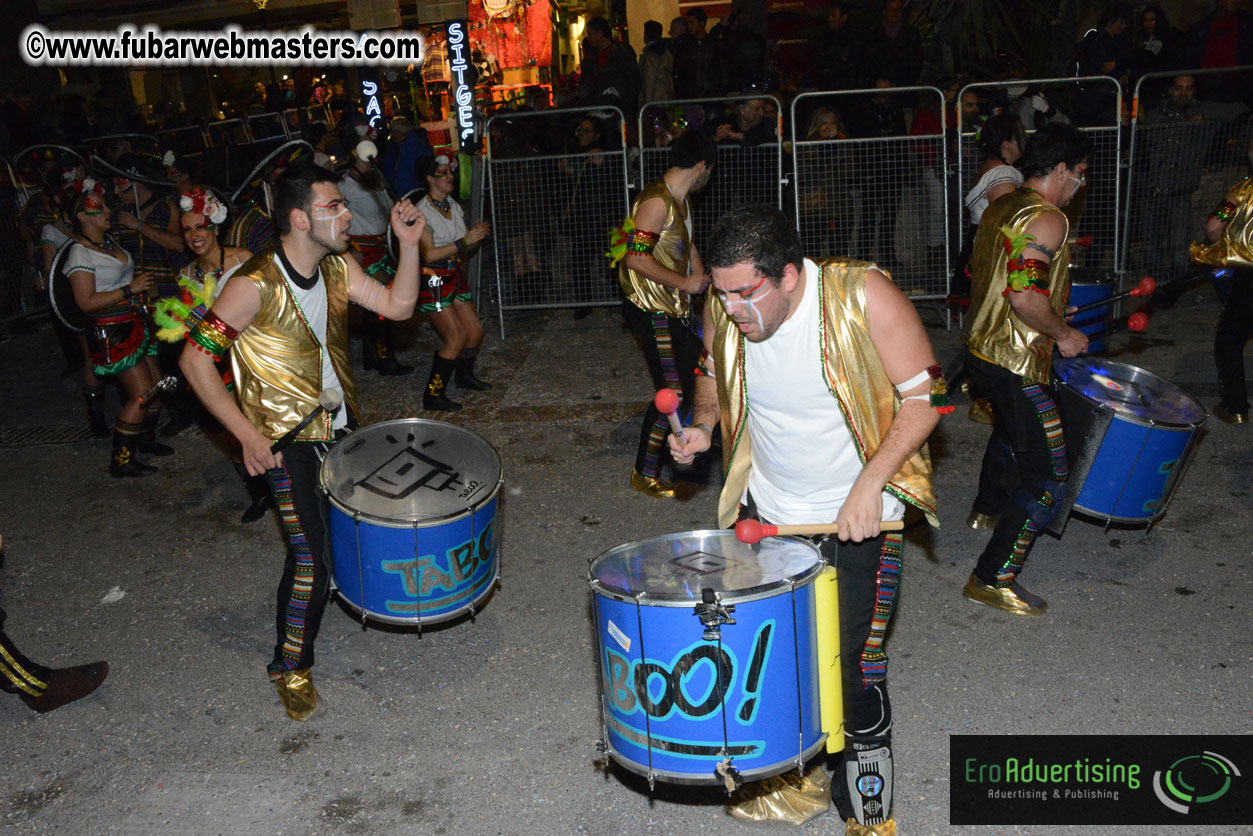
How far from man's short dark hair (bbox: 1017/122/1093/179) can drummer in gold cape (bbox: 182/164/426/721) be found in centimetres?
254

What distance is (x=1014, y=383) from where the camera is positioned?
4.34 meters

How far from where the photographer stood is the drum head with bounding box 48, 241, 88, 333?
652cm

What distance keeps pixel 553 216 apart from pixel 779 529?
6.96 m

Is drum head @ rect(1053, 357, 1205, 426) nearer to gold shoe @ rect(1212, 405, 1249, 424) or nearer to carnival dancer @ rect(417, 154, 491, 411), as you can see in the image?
gold shoe @ rect(1212, 405, 1249, 424)

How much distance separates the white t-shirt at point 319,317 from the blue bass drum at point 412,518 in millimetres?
259

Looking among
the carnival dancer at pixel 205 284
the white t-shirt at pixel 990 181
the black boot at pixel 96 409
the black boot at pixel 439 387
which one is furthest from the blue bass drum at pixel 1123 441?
the black boot at pixel 96 409

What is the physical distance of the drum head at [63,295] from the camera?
6.52 meters

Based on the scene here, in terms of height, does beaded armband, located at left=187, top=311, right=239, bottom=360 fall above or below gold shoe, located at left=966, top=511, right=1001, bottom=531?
above

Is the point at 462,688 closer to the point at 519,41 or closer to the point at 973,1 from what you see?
the point at 973,1

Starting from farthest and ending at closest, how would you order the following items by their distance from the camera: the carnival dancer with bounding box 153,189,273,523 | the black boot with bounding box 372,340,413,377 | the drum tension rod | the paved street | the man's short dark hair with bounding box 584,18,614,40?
the man's short dark hair with bounding box 584,18,614,40, the black boot with bounding box 372,340,413,377, the carnival dancer with bounding box 153,189,273,523, the paved street, the drum tension rod

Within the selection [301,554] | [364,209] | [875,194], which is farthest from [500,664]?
[875,194]

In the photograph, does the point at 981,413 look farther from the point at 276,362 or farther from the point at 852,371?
the point at 276,362

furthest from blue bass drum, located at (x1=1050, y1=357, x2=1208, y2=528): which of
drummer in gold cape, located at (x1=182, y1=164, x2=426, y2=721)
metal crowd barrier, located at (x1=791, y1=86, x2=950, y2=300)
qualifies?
metal crowd barrier, located at (x1=791, y1=86, x2=950, y2=300)

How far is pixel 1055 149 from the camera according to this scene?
166 inches
